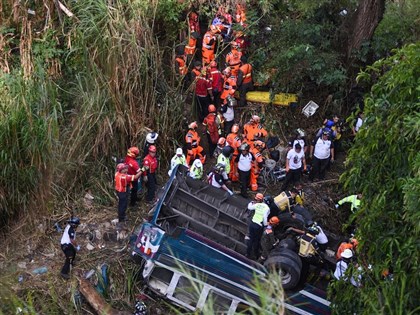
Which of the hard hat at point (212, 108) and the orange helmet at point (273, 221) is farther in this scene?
the hard hat at point (212, 108)

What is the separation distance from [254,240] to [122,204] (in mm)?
2629

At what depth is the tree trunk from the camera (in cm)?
1446

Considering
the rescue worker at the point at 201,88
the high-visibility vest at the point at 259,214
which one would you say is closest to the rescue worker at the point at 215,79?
the rescue worker at the point at 201,88

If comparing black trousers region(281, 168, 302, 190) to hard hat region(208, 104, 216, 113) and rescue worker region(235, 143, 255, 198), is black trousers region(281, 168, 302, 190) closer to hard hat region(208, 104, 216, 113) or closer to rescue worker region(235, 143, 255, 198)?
rescue worker region(235, 143, 255, 198)

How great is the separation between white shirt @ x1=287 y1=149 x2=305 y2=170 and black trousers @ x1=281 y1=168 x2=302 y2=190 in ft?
0.31

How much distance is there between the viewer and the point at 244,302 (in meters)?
9.65

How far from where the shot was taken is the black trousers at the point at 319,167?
13.5 metres

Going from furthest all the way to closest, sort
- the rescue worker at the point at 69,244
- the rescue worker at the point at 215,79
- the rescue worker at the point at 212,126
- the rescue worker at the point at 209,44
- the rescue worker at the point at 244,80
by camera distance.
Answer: the rescue worker at the point at 209,44
the rescue worker at the point at 244,80
the rescue worker at the point at 215,79
the rescue worker at the point at 212,126
the rescue worker at the point at 69,244

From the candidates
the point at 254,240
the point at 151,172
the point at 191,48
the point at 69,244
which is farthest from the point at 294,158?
the point at 69,244

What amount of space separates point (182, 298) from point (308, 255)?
224 centimetres

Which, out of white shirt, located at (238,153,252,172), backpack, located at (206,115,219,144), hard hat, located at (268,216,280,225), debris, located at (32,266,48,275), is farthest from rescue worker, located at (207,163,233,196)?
debris, located at (32,266,48,275)

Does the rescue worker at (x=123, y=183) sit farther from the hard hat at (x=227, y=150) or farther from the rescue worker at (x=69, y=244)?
the hard hat at (x=227, y=150)

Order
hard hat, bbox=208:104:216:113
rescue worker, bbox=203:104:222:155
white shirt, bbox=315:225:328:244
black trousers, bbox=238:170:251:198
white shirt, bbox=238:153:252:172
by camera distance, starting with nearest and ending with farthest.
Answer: white shirt, bbox=315:225:328:244
white shirt, bbox=238:153:252:172
black trousers, bbox=238:170:251:198
hard hat, bbox=208:104:216:113
rescue worker, bbox=203:104:222:155

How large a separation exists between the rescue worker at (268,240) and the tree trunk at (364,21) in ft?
18.5
